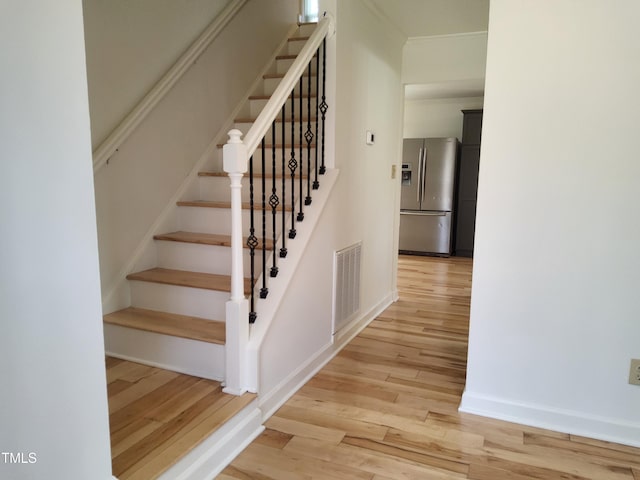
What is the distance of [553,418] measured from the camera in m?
2.16

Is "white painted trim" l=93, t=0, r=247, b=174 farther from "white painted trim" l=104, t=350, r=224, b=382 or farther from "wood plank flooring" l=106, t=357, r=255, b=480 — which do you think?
"wood plank flooring" l=106, t=357, r=255, b=480

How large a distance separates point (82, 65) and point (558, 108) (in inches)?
74.4

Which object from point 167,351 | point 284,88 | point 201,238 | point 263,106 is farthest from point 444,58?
point 167,351

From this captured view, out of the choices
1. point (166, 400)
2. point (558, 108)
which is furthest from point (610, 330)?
point (166, 400)

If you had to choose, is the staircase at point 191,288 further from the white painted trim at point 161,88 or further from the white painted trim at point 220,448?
the white painted trim at point 161,88


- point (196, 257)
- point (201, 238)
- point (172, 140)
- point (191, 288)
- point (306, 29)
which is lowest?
point (191, 288)

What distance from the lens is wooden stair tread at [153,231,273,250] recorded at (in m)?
2.56

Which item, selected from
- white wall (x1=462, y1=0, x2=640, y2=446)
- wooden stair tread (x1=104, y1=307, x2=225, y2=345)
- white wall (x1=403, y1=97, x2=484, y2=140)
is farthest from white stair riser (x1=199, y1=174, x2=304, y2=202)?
white wall (x1=403, y1=97, x2=484, y2=140)

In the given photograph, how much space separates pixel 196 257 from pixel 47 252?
1591mm

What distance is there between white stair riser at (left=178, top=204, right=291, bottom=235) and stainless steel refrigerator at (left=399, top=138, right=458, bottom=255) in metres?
4.56

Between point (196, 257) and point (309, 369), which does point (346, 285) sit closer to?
point (309, 369)

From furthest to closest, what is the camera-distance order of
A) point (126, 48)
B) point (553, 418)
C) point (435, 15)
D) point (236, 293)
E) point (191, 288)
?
point (435, 15)
point (126, 48)
point (191, 288)
point (553, 418)
point (236, 293)

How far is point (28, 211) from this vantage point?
1060 mm

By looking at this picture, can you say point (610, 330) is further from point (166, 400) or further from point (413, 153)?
point (413, 153)
